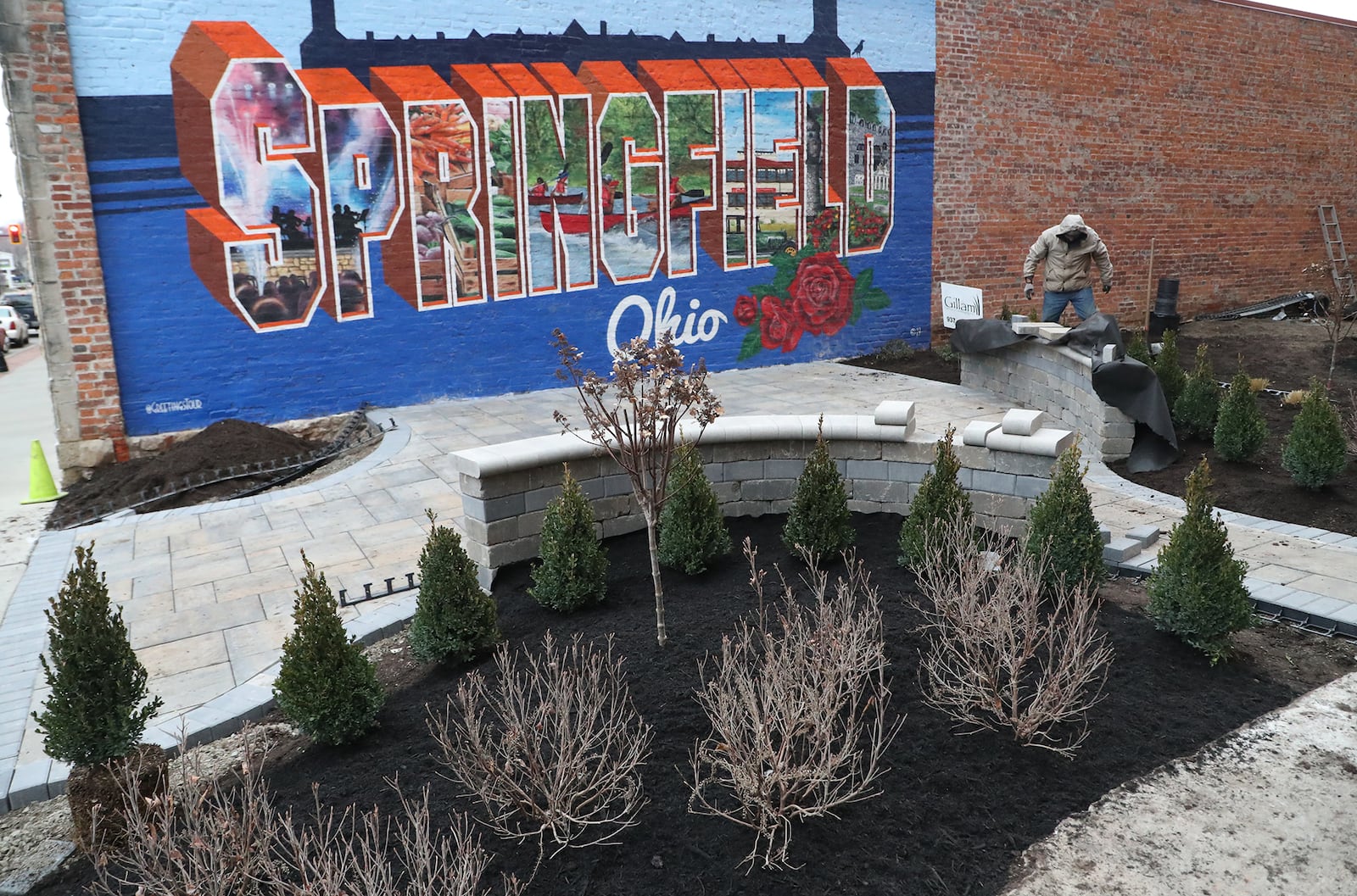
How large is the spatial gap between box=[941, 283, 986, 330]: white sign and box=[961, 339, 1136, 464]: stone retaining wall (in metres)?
1.19

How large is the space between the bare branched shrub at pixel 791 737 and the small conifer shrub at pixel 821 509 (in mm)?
1399

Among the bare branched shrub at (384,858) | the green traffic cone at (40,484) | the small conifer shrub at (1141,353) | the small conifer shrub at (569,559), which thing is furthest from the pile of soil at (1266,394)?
the green traffic cone at (40,484)

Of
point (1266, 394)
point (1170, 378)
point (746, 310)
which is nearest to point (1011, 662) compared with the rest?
point (1170, 378)

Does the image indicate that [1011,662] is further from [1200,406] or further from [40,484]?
[40,484]

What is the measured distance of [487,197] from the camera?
40.4 ft

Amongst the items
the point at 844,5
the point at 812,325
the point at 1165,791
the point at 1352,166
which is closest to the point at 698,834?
the point at 1165,791

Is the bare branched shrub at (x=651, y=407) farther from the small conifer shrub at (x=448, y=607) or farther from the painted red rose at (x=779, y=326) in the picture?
the painted red rose at (x=779, y=326)

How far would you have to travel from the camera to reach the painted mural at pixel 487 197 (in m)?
10.6

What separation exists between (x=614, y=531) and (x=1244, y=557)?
415cm

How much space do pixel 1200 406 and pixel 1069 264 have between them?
3.00m

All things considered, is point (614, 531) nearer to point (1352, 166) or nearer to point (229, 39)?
point (229, 39)

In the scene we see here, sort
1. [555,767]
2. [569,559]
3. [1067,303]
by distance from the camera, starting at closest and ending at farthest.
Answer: [555,767], [569,559], [1067,303]

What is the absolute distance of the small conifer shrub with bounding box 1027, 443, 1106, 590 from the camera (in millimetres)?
5492

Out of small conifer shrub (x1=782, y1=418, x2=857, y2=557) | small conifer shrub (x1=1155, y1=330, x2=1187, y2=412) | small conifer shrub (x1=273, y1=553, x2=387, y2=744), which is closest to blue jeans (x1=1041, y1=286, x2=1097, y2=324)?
small conifer shrub (x1=1155, y1=330, x2=1187, y2=412)
